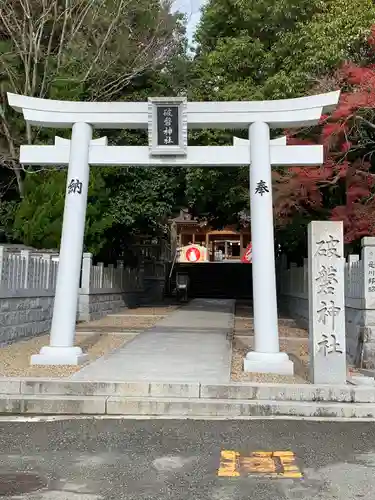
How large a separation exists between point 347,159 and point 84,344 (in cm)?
799

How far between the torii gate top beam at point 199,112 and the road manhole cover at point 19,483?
21.2 ft

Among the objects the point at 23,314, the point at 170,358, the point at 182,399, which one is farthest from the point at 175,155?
the point at 23,314

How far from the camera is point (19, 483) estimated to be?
4582 millimetres

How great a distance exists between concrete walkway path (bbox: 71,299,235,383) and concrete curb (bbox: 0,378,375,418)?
0.35m

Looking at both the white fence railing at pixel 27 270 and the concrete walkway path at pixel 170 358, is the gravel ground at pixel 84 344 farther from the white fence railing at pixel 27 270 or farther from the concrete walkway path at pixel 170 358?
the white fence railing at pixel 27 270

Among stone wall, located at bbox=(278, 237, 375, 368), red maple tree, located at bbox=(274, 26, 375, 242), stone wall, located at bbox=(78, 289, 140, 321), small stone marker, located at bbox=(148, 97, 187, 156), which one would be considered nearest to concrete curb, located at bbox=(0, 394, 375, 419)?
stone wall, located at bbox=(278, 237, 375, 368)

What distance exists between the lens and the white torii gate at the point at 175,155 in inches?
360

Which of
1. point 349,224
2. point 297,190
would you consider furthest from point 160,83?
point 349,224

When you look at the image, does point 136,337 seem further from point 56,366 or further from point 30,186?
point 30,186

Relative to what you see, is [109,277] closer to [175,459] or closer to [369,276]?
[369,276]

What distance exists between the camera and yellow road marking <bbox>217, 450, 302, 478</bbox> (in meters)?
4.85

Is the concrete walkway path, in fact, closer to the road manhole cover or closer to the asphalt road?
the asphalt road

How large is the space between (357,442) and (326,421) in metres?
0.89

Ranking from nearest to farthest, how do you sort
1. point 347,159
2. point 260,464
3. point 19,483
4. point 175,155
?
point 19,483 → point 260,464 → point 175,155 → point 347,159
